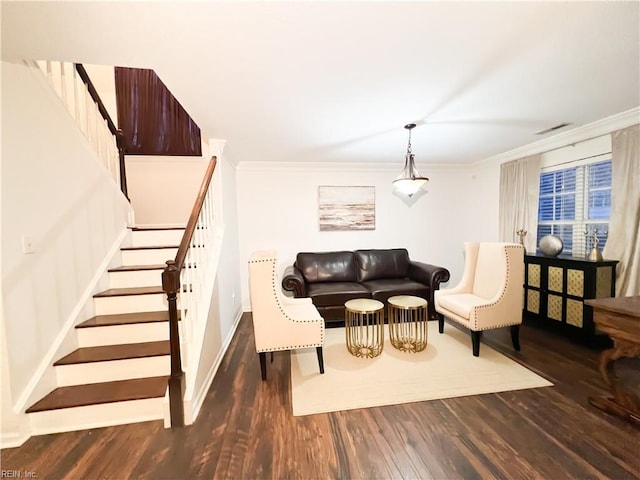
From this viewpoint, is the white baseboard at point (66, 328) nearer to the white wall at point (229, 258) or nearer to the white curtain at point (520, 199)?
the white wall at point (229, 258)

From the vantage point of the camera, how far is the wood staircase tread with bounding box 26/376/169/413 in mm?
1687

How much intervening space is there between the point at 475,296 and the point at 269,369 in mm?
2408

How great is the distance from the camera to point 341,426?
170 cm

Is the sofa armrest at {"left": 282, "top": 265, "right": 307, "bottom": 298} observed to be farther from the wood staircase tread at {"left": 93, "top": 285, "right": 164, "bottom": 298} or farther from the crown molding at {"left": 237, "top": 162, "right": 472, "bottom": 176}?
the crown molding at {"left": 237, "top": 162, "right": 472, "bottom": 176}

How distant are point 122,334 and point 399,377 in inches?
92.5

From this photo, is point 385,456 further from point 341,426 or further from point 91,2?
point 91,2

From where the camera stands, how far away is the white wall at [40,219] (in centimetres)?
160

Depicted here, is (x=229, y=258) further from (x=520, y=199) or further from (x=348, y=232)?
(x=520, y=199)

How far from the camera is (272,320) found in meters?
2.21

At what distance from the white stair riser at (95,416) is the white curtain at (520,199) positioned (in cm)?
452

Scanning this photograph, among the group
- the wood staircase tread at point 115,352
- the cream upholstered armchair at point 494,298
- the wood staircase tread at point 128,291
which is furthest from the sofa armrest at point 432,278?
the wood staircase tread at point 115,352

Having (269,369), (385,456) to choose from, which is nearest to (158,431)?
(269,369)

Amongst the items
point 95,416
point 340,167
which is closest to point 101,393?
point 95,416

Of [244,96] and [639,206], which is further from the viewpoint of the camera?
[639,206]
